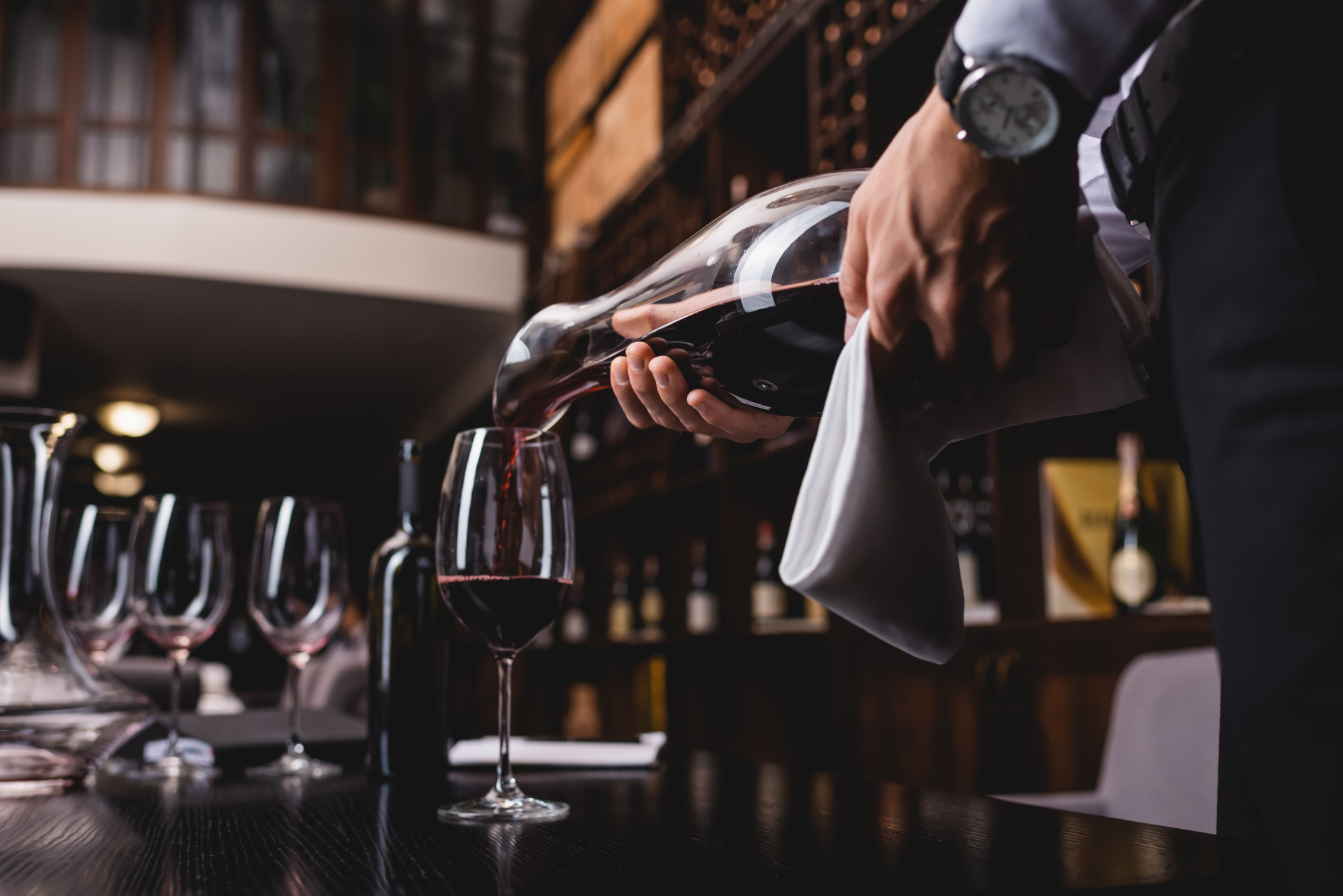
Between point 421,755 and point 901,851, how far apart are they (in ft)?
1.50

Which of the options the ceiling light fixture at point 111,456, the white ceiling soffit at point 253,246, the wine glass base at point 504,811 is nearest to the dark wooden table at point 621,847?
the wine glass base at point 504,811

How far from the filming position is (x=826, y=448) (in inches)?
16.5

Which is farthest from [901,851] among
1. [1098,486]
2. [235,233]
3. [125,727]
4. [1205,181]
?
[235,233]

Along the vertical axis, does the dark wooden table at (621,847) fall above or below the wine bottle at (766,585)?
below

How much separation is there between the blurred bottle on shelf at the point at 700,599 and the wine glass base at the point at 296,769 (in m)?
2.07

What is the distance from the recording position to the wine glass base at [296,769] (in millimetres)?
834

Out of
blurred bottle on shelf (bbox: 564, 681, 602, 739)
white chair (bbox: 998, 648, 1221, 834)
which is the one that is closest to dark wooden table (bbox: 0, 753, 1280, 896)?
white chair (bbox: 998, 648, 1221, 834)

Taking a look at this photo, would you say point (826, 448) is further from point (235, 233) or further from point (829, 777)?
point (235, 233)

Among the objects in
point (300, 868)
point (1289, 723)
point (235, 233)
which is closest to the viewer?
point (1289, 723)

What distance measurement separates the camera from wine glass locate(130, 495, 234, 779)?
0.94 metres

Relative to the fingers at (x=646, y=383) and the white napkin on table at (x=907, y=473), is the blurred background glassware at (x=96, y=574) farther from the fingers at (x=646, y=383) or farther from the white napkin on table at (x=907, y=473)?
the white napkin on table at (x=907, y=473)

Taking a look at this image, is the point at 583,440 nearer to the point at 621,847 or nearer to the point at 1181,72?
the point at 621,847

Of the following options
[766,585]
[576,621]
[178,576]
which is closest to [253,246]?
[576,621]

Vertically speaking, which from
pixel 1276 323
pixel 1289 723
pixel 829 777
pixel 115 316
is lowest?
pixel 829 777
